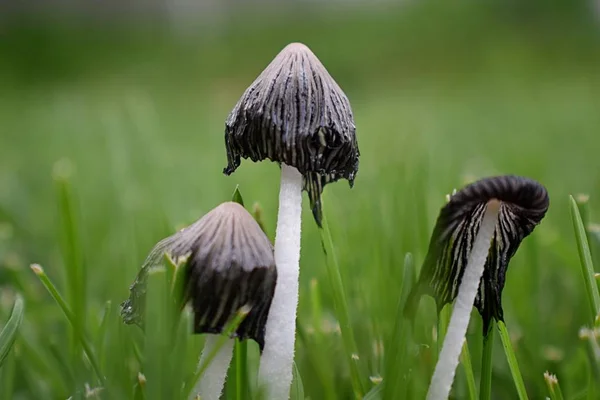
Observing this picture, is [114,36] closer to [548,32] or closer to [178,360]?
[548,32]

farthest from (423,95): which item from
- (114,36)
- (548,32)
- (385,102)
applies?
(114,36)

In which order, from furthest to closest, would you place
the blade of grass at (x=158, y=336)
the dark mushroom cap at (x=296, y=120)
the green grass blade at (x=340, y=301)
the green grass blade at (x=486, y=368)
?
the green grass blade at (x=340, y=301)
the green grass blade at (x=486, y=368)
the dark mushroom cap at (x=296, y=120)
the blade of grass at (x=158, y=336)

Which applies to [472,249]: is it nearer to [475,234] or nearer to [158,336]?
[475,234]

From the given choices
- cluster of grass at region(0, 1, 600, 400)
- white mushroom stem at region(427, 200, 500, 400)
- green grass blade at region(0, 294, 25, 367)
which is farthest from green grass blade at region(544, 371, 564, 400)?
green grass blade at region(0, 294, 25, 367)

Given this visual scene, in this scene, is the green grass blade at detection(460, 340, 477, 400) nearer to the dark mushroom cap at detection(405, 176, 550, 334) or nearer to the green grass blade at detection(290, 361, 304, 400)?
the dark mushroom cap at detection(405, 176, 550, 334)

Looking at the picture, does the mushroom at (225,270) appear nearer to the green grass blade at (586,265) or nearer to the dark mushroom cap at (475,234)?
the dark mushroom cap at (475,234)

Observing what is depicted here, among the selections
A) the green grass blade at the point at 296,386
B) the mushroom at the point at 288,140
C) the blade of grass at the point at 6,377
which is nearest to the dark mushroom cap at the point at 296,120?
the mushroom at the point at 288,140
